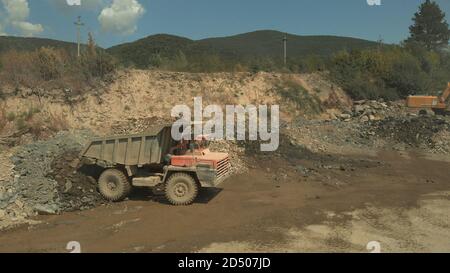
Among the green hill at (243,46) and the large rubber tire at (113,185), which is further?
the green hill at (243,46)

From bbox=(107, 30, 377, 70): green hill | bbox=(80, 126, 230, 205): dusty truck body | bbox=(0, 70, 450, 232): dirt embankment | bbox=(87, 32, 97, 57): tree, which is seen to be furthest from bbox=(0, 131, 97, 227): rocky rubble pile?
bbox=(107, 30, 377, 70): green hill

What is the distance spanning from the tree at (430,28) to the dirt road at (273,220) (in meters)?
53.1

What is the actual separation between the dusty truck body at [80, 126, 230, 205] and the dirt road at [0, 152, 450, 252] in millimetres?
454

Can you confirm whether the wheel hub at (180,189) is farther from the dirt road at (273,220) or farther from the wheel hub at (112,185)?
the wheel hub at (112,185)

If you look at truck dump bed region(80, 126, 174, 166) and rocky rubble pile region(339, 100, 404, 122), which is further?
rocky rubble pile region(339, 100, 404, 122)

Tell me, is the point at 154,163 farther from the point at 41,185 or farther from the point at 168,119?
the point at 168,119

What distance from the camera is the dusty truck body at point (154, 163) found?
34.9 feet

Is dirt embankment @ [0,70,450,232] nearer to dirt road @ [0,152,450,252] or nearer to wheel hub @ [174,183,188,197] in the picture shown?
dirt road @ [0,152,450,252]

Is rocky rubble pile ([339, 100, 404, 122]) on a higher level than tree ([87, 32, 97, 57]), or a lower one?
Answer: lower

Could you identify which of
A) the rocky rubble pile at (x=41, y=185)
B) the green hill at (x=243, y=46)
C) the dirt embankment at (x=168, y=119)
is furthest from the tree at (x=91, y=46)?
the green hill at (x=243, y=46)

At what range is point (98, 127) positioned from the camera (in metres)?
18.6

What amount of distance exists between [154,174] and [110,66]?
12982mm

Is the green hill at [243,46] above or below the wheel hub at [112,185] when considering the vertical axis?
above

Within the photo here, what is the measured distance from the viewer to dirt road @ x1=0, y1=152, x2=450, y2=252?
808cm
